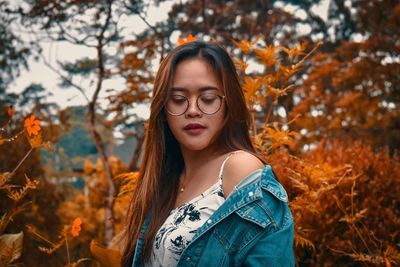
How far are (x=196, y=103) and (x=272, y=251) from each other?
0.56 m

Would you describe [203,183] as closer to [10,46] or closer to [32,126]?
[32,126]

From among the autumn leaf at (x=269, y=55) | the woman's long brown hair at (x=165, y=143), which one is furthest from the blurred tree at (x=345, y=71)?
the woman's long brown hair at (x=165, y=143)

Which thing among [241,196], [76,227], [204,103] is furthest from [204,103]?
[76,227]

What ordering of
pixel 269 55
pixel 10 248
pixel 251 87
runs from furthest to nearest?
pixel 269 55 → pixel 251 87 → pixel 10 248

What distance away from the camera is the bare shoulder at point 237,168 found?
1607 mm

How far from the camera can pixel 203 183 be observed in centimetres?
179

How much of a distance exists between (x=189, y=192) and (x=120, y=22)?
21.2 ft

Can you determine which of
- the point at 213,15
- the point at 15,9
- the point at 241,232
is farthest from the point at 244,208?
the point at 213,15

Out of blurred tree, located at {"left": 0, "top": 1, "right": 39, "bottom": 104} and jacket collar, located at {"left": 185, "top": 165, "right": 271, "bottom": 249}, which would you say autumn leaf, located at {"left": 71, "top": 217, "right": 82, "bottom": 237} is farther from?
blurred tree, located at {"left": 0, "top": 1, "right": 39, "bottom": 104}

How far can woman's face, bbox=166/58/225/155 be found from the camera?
5.81ft

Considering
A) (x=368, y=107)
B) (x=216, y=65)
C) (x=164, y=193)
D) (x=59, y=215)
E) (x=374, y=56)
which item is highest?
(x=216, y=65)

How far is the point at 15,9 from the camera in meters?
8.32

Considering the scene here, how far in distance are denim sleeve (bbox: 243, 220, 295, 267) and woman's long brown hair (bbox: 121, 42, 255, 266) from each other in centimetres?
39

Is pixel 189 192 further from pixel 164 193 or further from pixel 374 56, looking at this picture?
pixel 374 56
